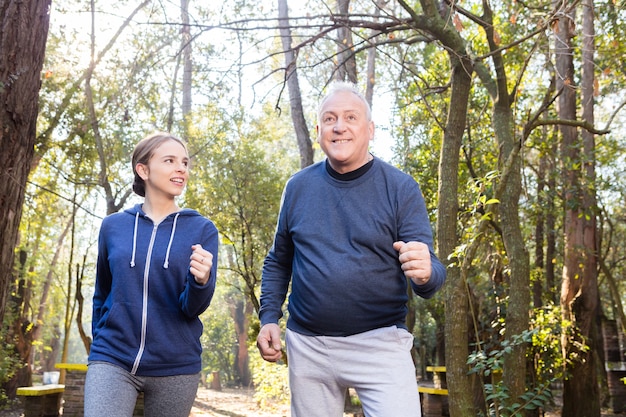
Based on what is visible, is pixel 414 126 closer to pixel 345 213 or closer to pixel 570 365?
pixel 570 365

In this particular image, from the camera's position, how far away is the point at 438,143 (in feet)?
43.8

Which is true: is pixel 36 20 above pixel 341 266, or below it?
above

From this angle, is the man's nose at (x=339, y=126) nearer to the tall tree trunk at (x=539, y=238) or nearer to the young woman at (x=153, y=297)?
the young woman at (x=153, y=297)

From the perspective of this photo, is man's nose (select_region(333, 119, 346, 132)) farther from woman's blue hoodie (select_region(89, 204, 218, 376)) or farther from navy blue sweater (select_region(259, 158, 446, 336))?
woman's blue hoodie (select_region(89, 204, 218, 376))

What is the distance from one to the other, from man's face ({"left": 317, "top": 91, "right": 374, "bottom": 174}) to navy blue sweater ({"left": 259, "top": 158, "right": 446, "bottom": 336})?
2.9 inches

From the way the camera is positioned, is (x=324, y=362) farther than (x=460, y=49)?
No

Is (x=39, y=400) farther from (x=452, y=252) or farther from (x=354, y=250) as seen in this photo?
(x=354, y=250)

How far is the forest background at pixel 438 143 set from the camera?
6047 mm

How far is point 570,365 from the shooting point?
452 inches

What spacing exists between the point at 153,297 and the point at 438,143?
35.5 feet

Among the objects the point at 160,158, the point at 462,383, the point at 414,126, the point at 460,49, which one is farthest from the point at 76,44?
the point at 160,158

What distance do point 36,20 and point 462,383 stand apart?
431 centimetres

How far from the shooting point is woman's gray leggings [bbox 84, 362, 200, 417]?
2799 millimetres

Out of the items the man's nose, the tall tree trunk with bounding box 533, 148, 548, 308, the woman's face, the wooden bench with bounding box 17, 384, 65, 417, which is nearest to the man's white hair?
the man's nose
